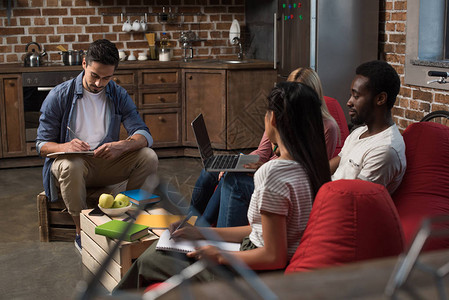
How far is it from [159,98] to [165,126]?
0.29 meters

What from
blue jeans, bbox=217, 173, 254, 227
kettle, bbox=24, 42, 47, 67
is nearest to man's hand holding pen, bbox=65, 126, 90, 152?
blue jeans, bbox=217, 173, 254, 227

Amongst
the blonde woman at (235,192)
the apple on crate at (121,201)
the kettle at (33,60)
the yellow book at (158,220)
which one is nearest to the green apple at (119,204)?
the apple on crate at (121,201)

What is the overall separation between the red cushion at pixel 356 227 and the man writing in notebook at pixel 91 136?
206cm

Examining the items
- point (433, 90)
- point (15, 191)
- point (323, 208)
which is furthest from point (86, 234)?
point (433, 90)

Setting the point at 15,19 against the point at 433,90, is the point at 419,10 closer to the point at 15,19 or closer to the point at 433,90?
the point at 433,90

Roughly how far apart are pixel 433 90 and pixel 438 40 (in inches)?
15.8

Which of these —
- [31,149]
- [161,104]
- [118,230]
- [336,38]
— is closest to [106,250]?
[118,230]

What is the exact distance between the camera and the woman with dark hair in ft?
5.97

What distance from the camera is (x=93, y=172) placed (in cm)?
365

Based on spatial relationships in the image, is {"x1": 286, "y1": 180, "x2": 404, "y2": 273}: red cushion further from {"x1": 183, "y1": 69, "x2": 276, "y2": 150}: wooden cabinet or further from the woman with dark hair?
{"x1": 183, "y1": 69, "x2": 276, "y2": 150}: wooden cabinet

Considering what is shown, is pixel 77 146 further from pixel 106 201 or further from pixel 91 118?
pixel 106 201

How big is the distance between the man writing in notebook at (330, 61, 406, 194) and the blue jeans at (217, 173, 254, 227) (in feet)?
1.30

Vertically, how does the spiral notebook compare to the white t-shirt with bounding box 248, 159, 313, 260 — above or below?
below

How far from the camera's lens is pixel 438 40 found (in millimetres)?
4266
